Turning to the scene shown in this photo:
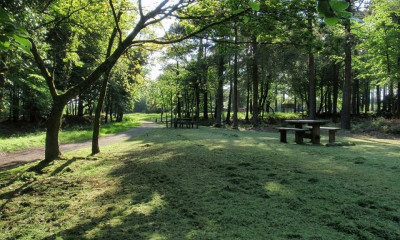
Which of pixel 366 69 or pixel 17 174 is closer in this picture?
pixel 17 174

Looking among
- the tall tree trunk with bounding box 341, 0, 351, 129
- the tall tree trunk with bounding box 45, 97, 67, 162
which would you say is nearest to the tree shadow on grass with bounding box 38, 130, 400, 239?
the tall tree trunk with bounding box 45, 97, 67, 162

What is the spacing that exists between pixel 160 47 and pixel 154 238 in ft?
24.7

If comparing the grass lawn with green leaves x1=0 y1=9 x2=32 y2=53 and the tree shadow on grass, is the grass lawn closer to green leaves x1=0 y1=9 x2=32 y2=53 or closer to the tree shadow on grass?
the tree shadow on grass

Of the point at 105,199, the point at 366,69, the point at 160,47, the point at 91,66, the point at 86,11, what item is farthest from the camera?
the point at 366,69

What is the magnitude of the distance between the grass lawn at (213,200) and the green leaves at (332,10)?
86.7 inches

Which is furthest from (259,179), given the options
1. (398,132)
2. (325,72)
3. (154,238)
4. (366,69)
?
(325,72)

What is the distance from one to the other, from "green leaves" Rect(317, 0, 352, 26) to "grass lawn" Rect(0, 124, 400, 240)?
7.23ft

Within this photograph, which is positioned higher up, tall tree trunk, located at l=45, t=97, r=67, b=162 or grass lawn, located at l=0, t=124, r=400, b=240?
tall tree trunk, located at l=45, t=97, r=67, b=162

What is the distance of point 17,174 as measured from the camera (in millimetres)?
6359

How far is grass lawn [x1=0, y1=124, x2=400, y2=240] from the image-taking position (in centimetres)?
283

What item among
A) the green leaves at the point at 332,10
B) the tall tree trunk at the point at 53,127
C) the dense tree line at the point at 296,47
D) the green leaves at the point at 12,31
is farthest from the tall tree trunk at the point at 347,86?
the green leaves at the point at 12,31

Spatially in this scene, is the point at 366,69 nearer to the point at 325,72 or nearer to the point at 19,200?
the point at 325,72

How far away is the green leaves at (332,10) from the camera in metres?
0.99

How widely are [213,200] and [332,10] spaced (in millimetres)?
3100
